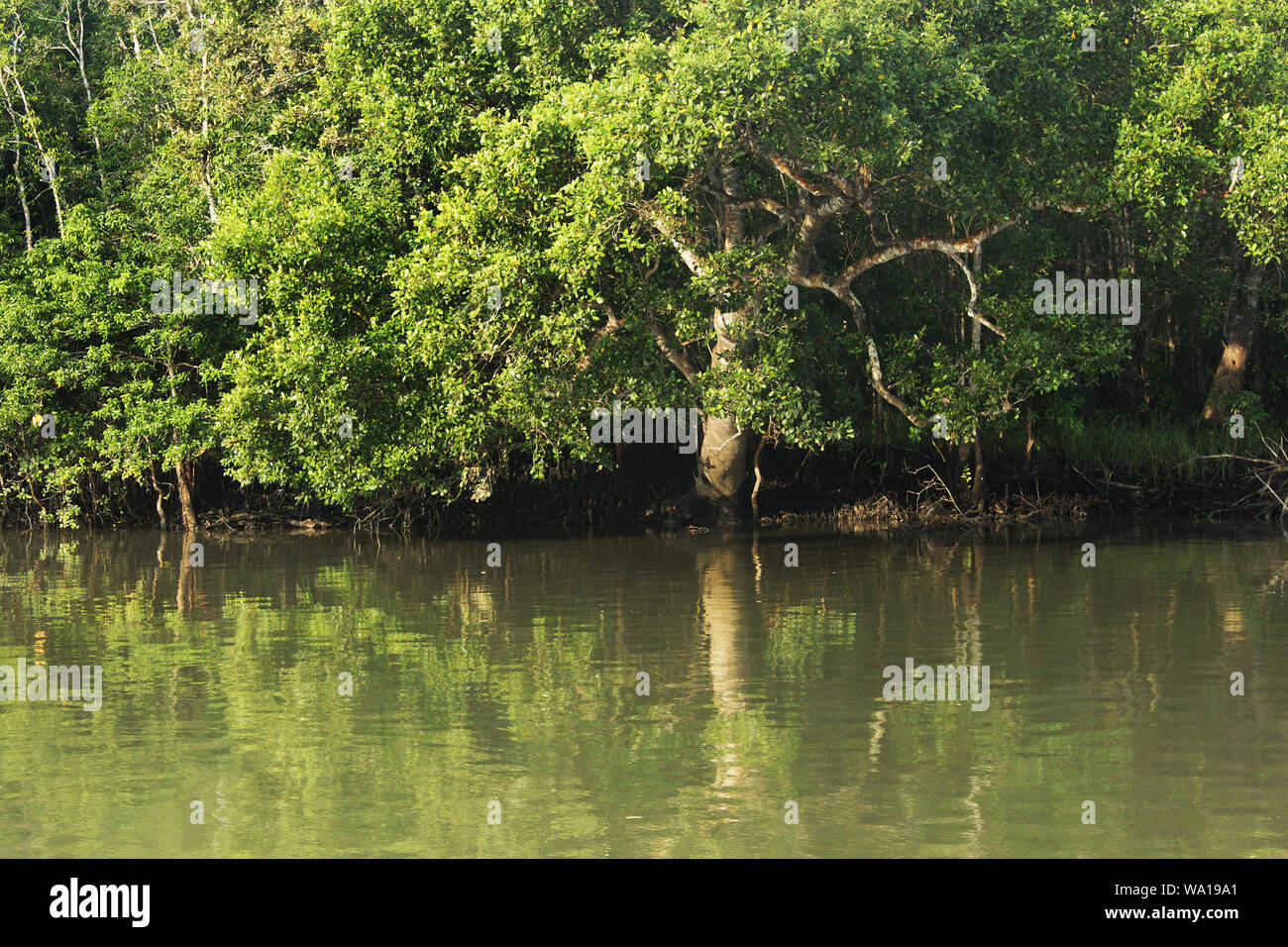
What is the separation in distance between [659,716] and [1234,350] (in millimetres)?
19958

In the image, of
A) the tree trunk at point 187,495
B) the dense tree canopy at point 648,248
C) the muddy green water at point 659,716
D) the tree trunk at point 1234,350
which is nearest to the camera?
the muddy green water at point 659,716

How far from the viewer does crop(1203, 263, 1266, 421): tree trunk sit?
88.7 feet

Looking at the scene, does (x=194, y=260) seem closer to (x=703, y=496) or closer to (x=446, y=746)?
(x=703, y=496)

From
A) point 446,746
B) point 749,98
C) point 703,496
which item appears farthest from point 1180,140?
point 446,746

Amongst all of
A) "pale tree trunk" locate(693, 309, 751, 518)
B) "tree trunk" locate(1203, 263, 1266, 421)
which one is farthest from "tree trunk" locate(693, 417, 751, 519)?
"tree trunk" locate(1203, 263, 1266, 421)

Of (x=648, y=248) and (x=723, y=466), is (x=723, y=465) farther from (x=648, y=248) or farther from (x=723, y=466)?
(x=648, y=248)

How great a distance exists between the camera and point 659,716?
1083 cm

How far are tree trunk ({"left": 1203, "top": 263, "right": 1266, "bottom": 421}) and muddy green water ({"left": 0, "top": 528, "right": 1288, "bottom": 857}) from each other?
791 centimetres

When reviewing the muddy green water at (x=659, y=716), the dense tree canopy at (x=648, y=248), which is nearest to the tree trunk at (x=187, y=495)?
the dense tree canopy at (x=648, y=248)

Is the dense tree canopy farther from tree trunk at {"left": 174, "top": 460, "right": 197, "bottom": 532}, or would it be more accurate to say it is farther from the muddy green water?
the muddy green water

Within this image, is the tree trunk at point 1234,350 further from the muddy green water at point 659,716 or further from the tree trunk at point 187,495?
the tree trunk at point 187,495

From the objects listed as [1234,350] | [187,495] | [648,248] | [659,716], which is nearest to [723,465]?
[648,248]

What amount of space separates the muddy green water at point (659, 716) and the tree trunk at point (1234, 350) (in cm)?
791

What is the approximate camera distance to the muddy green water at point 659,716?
317 inches
